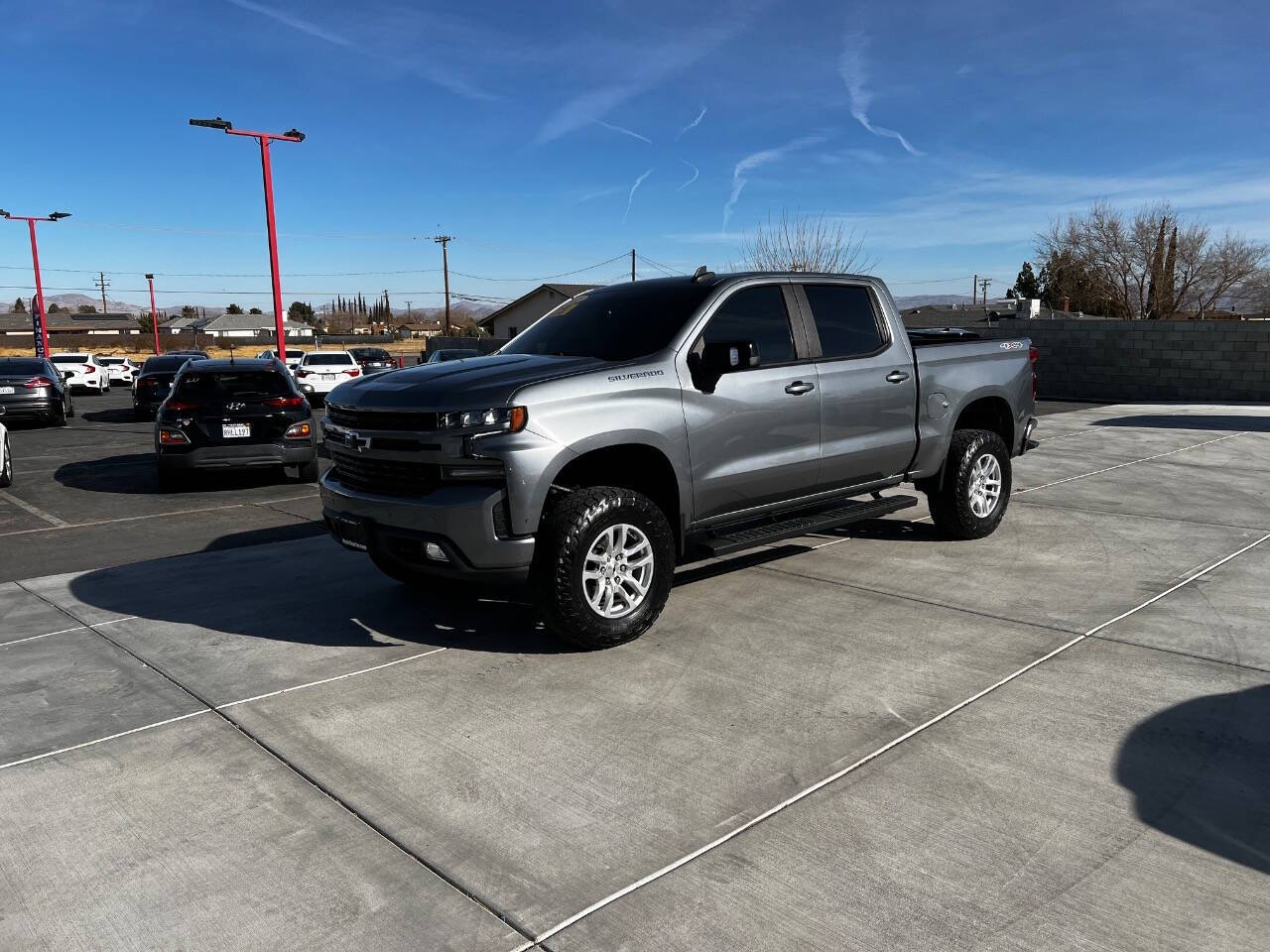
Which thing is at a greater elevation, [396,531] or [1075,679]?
[396,531]

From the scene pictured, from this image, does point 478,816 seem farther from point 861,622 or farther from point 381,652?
point 861,622

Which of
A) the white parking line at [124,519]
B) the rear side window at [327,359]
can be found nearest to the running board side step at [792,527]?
the white parking line at [124,519]

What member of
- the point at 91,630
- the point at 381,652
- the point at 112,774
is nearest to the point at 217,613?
the point at 91,630

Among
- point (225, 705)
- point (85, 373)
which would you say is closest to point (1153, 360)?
point (225, 705)

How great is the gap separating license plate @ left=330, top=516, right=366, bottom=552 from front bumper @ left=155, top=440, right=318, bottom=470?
5.80 metres

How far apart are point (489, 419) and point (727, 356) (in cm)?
147

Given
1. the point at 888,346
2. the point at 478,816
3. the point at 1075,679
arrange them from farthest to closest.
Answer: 1. the point at 888,346
2. the point at 1075,679
3. the point at 478,816

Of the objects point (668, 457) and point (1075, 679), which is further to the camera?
point (668, 457)

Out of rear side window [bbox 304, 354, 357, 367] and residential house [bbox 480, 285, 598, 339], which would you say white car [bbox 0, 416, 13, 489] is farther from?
residential house [bbox 480, 285, 598, 339]

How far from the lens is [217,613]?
→ 592cm

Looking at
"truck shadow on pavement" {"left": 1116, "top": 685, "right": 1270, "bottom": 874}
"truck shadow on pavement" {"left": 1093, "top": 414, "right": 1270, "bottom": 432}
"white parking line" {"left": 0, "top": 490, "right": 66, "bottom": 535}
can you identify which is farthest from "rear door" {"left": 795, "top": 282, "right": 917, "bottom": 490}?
"truck shadow on pavement" {"left": 1093, "top": 414, "right": 1270, "bottom": 432}

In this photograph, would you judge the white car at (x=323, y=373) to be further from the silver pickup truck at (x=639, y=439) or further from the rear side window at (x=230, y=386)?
the silver pickup truck at (x=639, y=439)

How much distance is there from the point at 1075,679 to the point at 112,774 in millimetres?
4240

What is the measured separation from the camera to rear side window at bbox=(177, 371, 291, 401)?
11.1 meters
